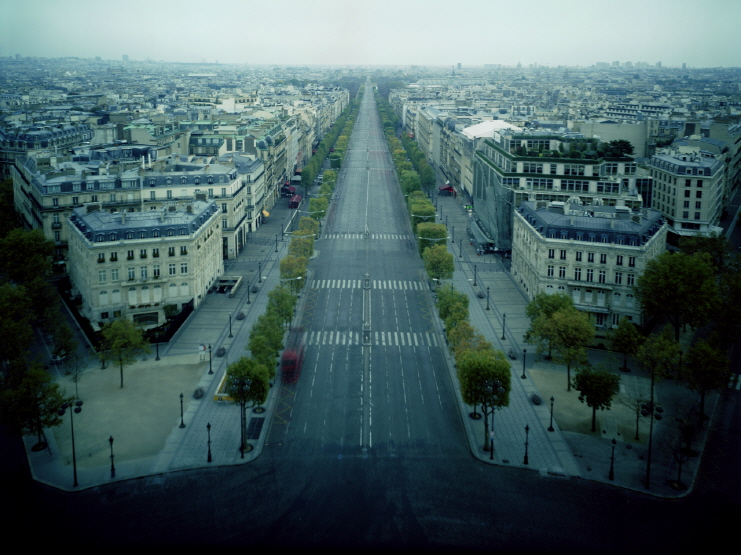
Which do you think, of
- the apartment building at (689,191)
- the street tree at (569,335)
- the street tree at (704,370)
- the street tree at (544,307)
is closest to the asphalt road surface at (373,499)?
the street tree at (704,370)

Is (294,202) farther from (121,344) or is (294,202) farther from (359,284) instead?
(121,344)

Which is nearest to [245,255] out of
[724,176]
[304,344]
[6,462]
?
[304,344]

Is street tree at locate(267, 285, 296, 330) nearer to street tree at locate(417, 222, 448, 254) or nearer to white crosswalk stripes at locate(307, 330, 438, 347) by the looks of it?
white crosswalk stripes at locate(307, 330, 438, 347)

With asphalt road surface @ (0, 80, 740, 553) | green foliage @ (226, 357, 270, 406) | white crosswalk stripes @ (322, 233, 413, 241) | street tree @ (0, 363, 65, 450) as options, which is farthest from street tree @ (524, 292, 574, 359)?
white crosswalk stripes @ (322, 233, 413, 241)

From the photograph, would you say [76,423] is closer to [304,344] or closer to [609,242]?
[304,344]

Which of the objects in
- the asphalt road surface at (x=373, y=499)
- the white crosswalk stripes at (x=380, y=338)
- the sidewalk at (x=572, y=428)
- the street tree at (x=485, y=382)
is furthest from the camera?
the white crosswalk stripes at (x=380, y=338)

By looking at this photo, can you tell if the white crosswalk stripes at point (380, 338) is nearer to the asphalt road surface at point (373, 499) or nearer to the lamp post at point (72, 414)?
the asphalt road surface at point (373, 499)
